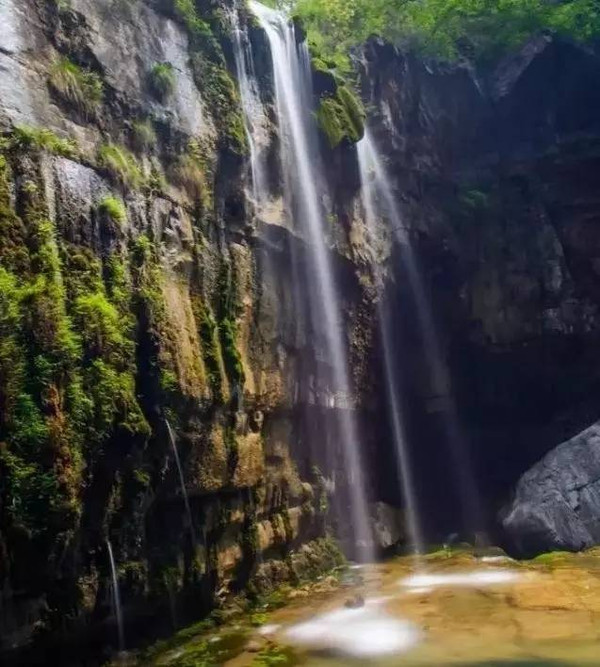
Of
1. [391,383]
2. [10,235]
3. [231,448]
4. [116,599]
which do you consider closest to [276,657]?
[116,599]

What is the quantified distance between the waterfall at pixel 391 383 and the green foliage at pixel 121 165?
8.29 m

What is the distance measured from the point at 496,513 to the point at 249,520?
9.44 m

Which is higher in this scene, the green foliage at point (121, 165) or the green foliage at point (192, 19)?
the green foliage at point (192, 19)

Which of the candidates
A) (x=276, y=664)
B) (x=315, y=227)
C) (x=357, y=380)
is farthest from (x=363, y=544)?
(x=276, y=664)

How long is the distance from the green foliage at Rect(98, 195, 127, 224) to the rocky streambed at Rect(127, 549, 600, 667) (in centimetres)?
569

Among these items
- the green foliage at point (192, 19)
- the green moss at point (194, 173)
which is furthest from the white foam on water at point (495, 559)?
the green foliage at point (192, 19)

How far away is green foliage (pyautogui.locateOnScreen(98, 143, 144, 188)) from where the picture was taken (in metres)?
10.6

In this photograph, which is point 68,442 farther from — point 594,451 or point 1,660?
point 594,451

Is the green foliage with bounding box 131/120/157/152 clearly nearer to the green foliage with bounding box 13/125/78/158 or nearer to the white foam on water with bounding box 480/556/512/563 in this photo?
the green foliage with bounding box 13/125/78/158

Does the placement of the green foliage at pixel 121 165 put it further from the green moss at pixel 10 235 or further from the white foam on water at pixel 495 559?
the white foam on water at pixel 495 559

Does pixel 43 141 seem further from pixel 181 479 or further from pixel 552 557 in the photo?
pixel 552 557

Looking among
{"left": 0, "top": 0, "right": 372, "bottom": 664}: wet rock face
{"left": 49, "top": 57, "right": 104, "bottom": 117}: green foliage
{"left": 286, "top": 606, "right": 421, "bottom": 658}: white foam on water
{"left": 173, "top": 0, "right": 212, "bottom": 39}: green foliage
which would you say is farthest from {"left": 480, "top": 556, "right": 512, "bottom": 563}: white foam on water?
{"left": 173, "top": 0, "right": 212, "bottom": 39}: green foliage

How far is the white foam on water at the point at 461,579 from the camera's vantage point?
13.5m

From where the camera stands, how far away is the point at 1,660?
7750 millimetres
